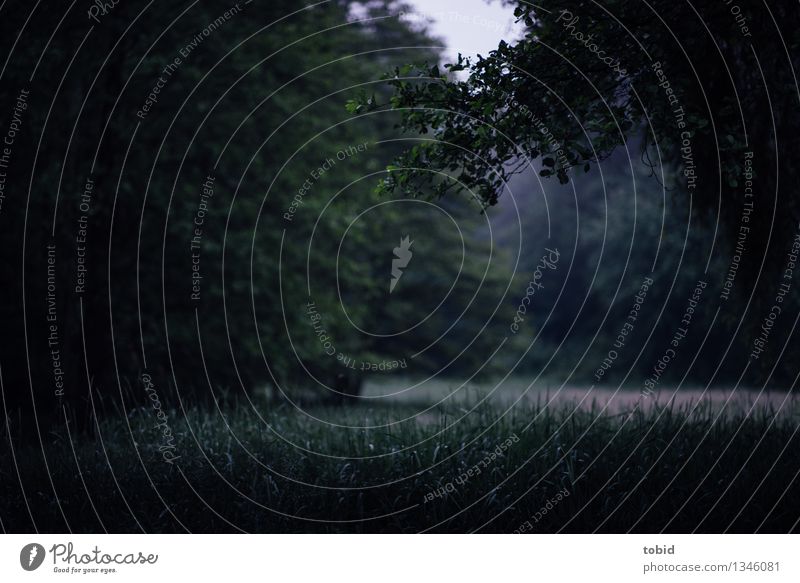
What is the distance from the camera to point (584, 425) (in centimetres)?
707

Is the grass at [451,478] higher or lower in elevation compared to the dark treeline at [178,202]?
lower

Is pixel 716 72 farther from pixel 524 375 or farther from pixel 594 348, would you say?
pixel 524 375

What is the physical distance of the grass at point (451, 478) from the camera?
6.22m
